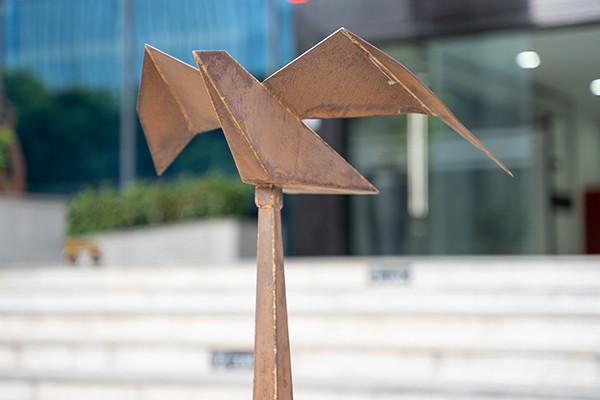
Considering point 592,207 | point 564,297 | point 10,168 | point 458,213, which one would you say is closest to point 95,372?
point 564,297

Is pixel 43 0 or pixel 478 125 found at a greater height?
pixel 43 0

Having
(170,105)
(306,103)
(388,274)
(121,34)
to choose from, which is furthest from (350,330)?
(121,34)

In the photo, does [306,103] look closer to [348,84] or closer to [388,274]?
[348,84]

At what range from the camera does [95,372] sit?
4168mm

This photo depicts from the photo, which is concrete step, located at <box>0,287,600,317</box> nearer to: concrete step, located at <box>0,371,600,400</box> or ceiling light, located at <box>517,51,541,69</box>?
concrete step, located at <box>0,371,600,400</box>

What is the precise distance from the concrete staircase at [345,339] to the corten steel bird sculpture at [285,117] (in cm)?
155

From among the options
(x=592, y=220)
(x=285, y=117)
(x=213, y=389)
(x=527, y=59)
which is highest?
(x=527, y=59)

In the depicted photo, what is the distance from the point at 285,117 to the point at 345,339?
2307 mm

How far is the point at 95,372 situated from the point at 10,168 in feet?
27.0

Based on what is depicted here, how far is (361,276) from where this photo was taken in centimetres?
547

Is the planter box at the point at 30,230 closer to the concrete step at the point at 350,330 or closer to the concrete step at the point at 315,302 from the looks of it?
the concrete step at the point at 315,302

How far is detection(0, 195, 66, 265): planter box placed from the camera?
7734 millimetres

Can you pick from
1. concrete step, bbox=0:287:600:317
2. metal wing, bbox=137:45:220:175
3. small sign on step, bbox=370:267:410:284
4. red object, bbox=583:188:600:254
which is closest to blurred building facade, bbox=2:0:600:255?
small sign on step, bbox=370:267:410:284

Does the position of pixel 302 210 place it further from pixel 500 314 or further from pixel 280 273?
pixel 280 273
